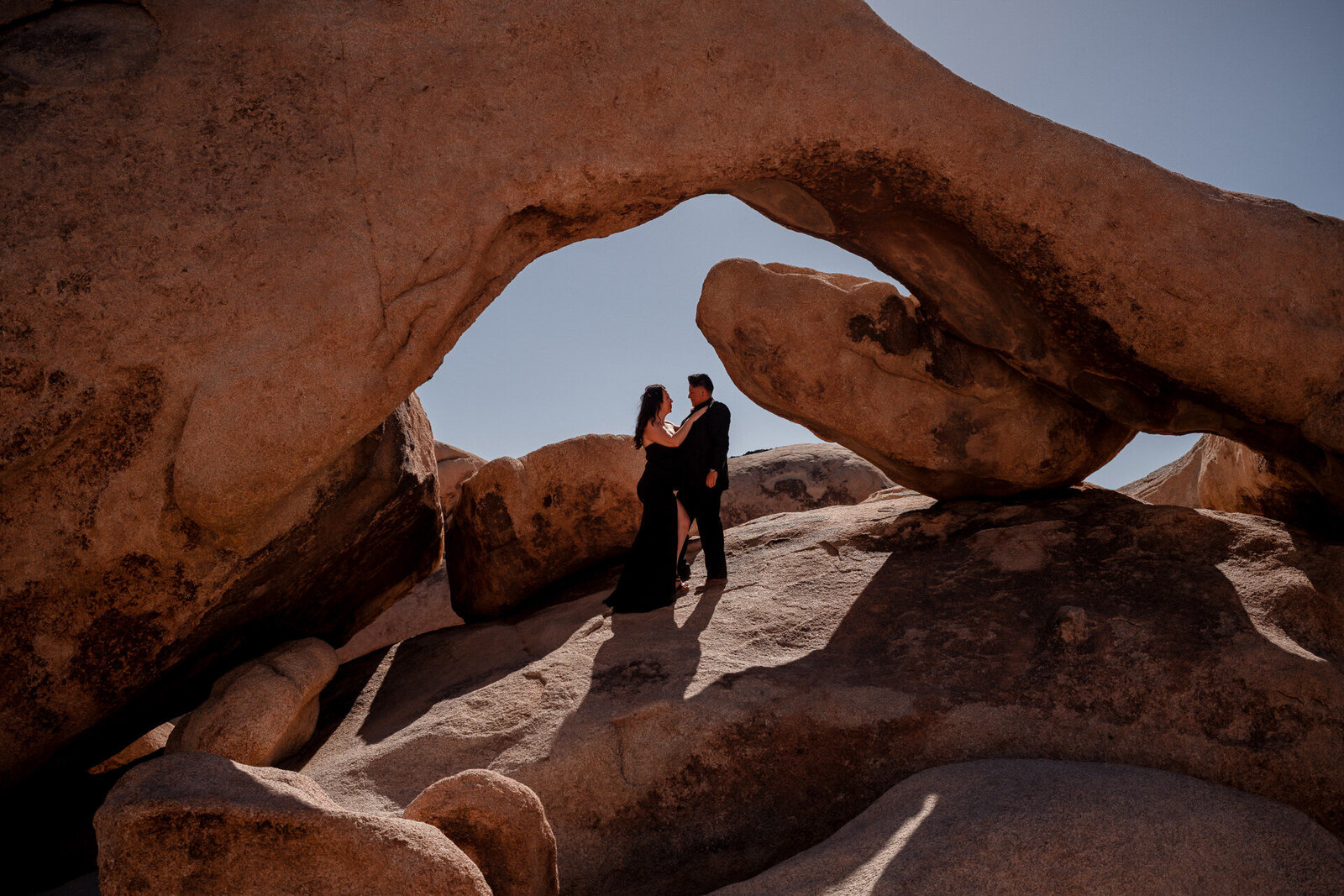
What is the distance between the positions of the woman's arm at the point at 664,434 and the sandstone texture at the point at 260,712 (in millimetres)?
2025

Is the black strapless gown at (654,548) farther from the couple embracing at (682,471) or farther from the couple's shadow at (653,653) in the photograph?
the couple's shadow at (653,653)

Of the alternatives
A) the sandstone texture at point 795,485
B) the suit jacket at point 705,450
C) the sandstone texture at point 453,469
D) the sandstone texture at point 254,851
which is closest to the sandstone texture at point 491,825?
the sandstone texture at point 254,851

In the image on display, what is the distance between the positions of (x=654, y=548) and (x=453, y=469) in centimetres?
429

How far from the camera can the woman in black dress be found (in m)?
4.82

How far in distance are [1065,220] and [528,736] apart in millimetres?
2945

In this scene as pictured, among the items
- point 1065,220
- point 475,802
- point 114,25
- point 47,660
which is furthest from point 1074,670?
point 114,25

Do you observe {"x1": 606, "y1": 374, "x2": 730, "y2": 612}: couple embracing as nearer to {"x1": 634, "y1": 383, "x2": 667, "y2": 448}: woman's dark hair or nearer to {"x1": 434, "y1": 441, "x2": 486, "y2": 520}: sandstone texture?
{"x1": 634, "y1": 383, "x2": 667, "y2": 448}: woman's dark hair

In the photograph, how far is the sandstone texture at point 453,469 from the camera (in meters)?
8.41

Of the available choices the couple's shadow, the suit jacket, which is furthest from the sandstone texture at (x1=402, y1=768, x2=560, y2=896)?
the suit jacket

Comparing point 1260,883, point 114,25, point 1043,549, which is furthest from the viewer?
point 1043,549

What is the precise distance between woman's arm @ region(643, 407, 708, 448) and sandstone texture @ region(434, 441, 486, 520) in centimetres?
358

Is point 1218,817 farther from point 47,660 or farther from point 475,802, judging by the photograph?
point 47,660

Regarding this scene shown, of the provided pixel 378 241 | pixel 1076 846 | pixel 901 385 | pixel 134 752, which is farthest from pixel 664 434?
pixel 1076 846

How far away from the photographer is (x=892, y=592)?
4023 mm
